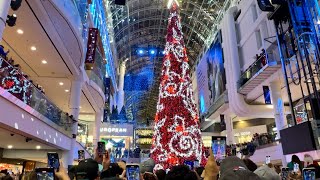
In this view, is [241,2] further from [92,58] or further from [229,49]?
[92,58]

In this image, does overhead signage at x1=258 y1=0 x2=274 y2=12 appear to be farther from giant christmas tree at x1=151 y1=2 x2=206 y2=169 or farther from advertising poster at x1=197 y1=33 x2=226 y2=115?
advertising poster at x1=197 y1=33 x2=226 y2=115

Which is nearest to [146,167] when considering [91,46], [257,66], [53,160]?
[53,160]

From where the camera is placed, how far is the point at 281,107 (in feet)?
51.0

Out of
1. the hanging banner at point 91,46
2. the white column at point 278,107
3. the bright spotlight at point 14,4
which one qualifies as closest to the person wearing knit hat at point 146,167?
the bright spotlight at point 14,4

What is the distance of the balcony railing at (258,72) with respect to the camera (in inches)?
565

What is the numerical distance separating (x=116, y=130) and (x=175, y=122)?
18583 mm

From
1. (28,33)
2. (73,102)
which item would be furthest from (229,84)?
(28,33)

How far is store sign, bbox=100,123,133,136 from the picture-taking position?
1084 inches

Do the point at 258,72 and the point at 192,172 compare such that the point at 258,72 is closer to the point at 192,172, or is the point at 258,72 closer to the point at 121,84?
the point at 192,172

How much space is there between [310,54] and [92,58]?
950 cm

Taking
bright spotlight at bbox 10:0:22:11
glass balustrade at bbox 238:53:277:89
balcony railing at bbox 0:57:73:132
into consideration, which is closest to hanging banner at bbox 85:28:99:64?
balcony railing at bbox 0:57:73:132

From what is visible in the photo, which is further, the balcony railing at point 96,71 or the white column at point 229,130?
the white column at point 229,130

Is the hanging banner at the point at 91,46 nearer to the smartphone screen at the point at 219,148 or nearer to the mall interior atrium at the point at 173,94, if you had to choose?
the mall interior atrium at the point at 173,94

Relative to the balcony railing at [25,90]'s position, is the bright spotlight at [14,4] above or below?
above
